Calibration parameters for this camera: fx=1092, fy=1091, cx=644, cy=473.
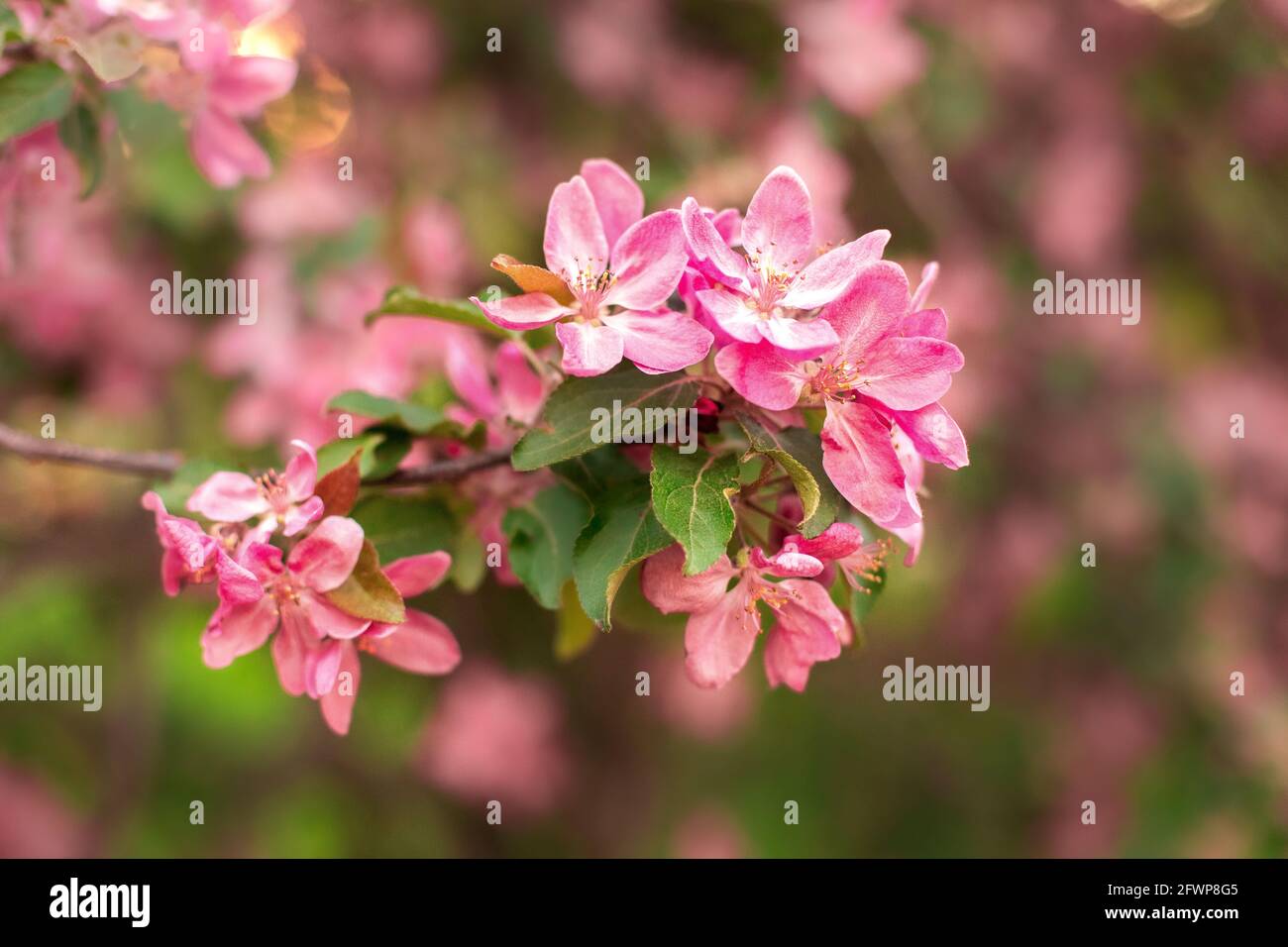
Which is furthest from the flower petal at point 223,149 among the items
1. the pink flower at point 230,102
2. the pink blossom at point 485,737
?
the pink blossom at point 485,737

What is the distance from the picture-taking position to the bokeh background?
6.47 feet

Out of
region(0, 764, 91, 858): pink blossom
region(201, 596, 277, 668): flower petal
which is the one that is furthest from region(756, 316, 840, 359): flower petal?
region(0, 764, 91, 858): pink blossom

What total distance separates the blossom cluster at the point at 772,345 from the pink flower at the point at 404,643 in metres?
0.19

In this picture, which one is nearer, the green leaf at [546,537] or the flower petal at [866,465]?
the flower petal at [866,465]

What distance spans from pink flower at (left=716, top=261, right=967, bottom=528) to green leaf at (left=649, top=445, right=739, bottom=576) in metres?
0.06

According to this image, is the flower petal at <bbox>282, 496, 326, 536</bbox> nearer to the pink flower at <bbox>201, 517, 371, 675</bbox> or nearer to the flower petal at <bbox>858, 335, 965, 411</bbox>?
the pink flower at <bbox>201, 517, 371, 675</bbox>

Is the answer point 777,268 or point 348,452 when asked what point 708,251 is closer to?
point 777,268

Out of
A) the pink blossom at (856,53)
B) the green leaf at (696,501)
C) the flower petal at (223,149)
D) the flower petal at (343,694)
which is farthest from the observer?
the pink blossom at (856,53)

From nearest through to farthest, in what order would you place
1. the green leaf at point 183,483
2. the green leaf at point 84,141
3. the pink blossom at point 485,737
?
the green leaf at point 183,483, the green leaf at point 84,141, the pink blossom at point 485,737

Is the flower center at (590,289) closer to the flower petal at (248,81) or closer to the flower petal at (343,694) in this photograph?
the flower petal at (343,694)

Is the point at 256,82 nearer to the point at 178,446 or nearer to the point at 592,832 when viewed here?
the point at 178,446

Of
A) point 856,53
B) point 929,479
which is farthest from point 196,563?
point 929,479

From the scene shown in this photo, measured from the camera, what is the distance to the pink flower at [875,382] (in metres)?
0.78

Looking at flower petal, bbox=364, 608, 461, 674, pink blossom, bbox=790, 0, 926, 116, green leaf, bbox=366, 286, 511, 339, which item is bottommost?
flower petal, bbox=364, 608, 461, 674
